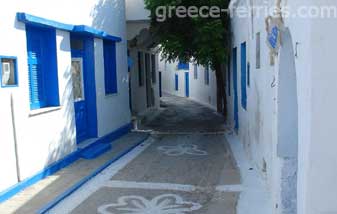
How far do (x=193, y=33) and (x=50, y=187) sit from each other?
756 centimetres

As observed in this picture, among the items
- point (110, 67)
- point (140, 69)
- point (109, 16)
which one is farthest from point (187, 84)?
point (109, 16)

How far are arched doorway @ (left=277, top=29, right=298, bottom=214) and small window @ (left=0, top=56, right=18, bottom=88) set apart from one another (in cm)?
403

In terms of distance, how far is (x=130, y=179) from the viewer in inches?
279

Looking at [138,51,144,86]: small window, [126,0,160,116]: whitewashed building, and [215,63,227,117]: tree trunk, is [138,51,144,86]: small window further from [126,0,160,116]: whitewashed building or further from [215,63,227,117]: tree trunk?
[215,63,227,117]: tree trunk

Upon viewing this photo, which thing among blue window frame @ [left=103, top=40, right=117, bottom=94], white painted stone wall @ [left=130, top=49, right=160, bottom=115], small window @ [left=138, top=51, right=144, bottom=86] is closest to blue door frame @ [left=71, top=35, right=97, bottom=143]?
blue window frame @ [left=103, top=40, right=117, bottom=94]

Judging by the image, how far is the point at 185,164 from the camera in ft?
26.7

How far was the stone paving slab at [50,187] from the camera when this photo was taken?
17.9ft

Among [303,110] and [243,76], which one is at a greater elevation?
[243,76]

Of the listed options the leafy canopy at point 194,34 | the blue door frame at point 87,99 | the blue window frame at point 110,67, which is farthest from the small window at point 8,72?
the leafy canopy at point 194,34

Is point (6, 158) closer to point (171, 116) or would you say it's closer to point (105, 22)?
point (105, 22)

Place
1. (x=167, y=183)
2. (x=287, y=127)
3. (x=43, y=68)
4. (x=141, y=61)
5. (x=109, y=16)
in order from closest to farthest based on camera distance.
→ (x=287, y=127)
(x=167, y=183)
(x=43, y=68)
(x=109, y=16)
(x=141, y=61)

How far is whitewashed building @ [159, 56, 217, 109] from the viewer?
21.5 metres

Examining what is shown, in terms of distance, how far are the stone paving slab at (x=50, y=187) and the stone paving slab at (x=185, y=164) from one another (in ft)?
2.16

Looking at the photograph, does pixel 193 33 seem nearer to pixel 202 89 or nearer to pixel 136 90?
pixel 136 90
